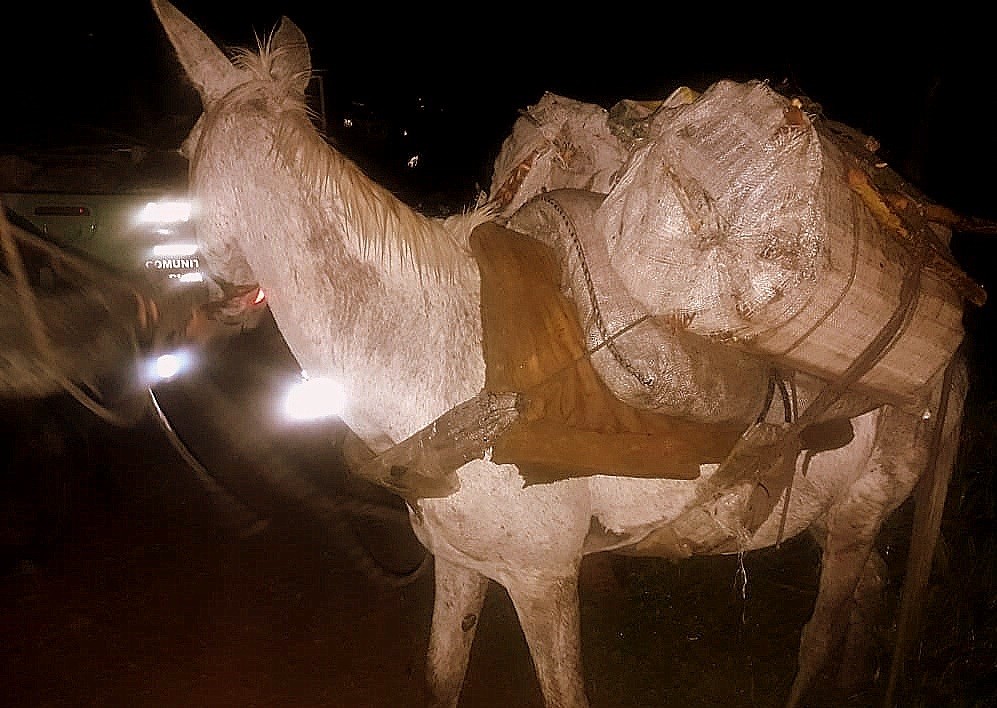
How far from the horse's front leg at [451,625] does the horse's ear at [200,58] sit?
1723 mm

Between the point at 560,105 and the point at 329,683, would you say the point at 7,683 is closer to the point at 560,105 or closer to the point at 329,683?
the point at 329,683

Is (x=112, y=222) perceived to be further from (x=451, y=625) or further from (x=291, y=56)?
(x=451, y=625)

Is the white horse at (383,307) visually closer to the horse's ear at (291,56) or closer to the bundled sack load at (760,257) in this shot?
the horse's ear at (291,56)

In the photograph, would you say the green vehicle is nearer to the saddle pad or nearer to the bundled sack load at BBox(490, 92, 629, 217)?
the bundled sack load at BBox(490, 92, 629, 217)

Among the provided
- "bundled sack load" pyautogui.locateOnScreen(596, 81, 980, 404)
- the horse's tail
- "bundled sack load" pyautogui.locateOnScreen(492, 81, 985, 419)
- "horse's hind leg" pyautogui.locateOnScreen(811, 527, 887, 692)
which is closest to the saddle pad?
"bundled sack load" pyautogui.locateOnScreen(492, 81, 985, 419)

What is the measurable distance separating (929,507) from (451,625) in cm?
186

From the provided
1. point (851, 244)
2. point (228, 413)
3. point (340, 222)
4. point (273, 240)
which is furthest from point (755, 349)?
point (228, 413)

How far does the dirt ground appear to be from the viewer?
3594mm

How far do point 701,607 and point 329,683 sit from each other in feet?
7.34

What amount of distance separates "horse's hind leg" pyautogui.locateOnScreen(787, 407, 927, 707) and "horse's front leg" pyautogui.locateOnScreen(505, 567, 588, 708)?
118cm

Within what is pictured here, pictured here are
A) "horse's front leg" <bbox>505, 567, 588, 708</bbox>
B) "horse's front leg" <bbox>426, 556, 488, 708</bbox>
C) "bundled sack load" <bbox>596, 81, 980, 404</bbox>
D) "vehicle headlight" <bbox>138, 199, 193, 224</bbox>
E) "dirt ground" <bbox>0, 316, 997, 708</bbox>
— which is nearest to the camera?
"bundled sack load" <bbox>596, 81, 980, 404</bbox>

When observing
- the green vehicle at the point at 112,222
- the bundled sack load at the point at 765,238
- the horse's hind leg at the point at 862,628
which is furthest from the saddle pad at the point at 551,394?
the green vehicle at the point at 112,222

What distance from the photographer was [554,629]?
251 centimetres

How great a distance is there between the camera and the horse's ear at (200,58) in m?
2.14
